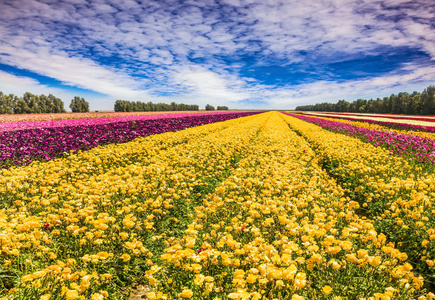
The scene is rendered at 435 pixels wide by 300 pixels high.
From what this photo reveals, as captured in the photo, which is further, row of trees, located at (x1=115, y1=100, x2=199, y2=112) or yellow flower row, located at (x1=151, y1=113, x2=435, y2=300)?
row of trees, located at (x1=115, y1=100, x2=199, y2=112)

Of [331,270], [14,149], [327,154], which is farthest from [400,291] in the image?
[14,149]

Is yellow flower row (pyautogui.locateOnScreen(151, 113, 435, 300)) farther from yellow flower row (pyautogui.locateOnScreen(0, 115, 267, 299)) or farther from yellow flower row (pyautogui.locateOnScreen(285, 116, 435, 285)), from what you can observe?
yellow flower row (pyautogui.locateOnScreen(285, 116, 435, 285))

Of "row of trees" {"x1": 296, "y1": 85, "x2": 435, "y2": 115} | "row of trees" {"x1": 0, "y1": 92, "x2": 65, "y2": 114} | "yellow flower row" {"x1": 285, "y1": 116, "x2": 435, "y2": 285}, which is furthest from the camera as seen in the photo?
"row of trees" {"x1": 296, "y1": 85, "x2": 435, "y2": 115}

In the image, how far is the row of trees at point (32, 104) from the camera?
5491cm

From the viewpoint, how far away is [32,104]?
58.4 metres

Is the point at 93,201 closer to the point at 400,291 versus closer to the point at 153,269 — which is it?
the point at 153,269

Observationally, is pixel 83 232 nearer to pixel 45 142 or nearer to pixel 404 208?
pixel 404 208

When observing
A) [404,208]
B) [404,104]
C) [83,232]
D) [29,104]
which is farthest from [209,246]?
[404,104]

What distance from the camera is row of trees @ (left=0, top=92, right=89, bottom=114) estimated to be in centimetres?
5491

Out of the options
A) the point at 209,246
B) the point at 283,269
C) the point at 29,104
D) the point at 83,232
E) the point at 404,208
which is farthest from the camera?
the point at 29,104

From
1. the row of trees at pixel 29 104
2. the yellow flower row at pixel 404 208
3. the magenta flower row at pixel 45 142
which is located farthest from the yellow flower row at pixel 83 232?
the row of trees at pixel 29 104

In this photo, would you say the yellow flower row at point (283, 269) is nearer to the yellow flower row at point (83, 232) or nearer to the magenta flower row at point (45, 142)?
the yellow flower row at point (83, 232)

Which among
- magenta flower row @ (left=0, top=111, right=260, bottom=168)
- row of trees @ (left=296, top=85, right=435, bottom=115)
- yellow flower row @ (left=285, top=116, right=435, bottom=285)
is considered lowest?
yellow flower row @ (left=285, top=116, right=435, bottom=285)

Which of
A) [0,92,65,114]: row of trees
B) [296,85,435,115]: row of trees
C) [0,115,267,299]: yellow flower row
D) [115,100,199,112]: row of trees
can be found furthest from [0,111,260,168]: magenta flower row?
[296,85,435,115]: row of trees
